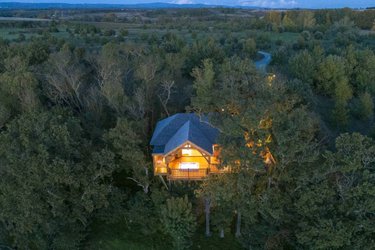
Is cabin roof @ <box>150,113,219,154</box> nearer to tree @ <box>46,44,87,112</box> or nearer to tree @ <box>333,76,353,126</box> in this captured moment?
tree @ <box>46,44,87,112</box>

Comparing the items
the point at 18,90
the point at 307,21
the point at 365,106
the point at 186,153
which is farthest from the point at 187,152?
the point at 307,21

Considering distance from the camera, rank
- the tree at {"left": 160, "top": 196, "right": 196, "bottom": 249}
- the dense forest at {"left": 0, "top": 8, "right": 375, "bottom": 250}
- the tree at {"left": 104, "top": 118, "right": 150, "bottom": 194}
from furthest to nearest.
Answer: the tree at {"left": 104, "top": 118, "right": 150, "bottom": 194}, the tree at {"left": 160, "top": 196, "right": 196, "bottom": 249}, the dense forest at {"left": 0, "top": 8, "right": 375, "bottom": 250}

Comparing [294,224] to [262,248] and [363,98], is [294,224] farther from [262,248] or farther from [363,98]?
[363,98]

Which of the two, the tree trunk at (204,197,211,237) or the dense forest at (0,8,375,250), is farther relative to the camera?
the tree trunk at (204,197,211,237)

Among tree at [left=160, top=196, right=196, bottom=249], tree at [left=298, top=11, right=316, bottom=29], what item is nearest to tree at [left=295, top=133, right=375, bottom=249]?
tree at [left=160, top=196, right=196, bottom=249]

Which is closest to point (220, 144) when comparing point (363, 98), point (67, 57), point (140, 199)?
point (140, 199)

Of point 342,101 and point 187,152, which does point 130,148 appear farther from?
point 342,101

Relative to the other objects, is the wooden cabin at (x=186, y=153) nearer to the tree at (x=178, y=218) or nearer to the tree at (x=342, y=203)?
the tree at (x=178, y=218)
